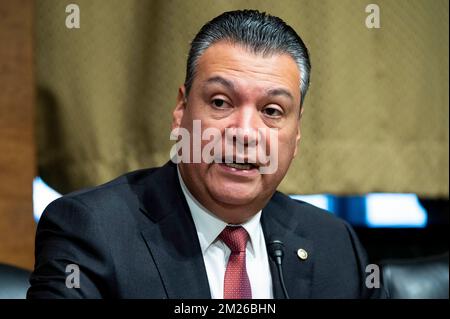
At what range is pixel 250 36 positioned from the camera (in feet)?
5.60

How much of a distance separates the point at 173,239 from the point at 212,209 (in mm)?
126

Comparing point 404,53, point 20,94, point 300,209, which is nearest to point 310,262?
point 300,209

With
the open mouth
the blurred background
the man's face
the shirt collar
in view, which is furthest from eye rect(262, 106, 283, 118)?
the blurred background

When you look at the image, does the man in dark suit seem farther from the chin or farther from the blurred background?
the blurred background

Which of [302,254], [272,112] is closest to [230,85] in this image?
[272,112]

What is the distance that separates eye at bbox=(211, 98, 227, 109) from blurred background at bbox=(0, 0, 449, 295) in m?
0.52

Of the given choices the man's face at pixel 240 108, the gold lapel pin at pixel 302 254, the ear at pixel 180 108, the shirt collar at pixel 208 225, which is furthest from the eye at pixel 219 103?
the gold lapel pin at pixel 302 254

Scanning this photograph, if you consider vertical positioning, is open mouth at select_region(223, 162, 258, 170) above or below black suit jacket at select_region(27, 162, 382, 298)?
above

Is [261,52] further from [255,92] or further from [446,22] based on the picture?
[446,22]

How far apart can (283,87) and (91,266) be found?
2.00 ft

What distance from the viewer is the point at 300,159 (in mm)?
2293

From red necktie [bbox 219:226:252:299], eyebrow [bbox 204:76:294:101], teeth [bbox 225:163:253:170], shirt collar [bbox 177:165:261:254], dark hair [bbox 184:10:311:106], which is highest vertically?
dark hair [bbox 184:10:311:106]

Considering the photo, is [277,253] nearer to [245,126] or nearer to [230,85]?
[245,126]

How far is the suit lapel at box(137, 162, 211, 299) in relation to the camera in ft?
5.49
